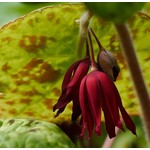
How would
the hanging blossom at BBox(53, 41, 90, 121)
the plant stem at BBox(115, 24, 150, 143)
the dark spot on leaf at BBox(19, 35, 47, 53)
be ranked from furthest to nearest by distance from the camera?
the dark spot on leaf at BBox(19, 35, 47, 53)
the hanging blossom at BBox(53, 41, 90, 121)
the plant stem at BBox(115, 24, 150, 143)

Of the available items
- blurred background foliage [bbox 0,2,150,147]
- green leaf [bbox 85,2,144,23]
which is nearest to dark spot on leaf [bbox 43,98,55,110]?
blurred background foliage [bbox 0,2,150,147]

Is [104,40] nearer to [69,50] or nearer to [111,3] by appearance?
[69,50]

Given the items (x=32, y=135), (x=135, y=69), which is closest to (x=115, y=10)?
(x=135, y=69)

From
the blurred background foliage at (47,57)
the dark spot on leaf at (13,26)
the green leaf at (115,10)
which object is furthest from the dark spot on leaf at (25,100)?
the green leaf at (115,10)

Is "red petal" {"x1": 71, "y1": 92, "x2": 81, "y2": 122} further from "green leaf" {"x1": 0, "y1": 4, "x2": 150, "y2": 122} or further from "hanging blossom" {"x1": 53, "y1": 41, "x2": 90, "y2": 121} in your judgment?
"green leaf" {"x1": 0, "y1": 4, "x2": 150, "y2": 122}

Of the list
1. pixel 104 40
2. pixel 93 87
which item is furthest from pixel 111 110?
pixel 104 40

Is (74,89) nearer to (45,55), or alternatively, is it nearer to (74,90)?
(74,90)

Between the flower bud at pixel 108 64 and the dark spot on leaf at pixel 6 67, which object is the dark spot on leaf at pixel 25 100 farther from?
the flower bud at pixel 108 64
